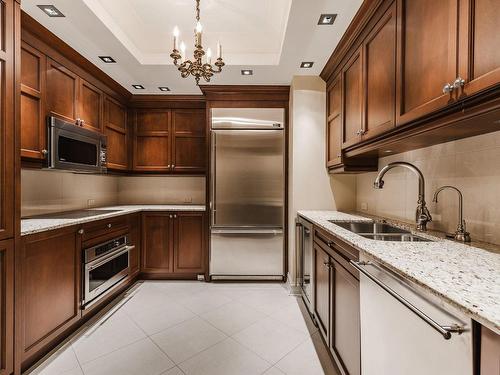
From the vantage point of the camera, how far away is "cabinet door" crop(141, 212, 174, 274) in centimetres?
319

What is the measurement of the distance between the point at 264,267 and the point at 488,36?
2777mm

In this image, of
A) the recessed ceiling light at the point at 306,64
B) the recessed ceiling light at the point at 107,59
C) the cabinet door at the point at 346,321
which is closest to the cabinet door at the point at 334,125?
the recessed ceiling light at the point at 306,64

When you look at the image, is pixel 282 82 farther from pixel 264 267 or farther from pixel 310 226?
pixel 264 267

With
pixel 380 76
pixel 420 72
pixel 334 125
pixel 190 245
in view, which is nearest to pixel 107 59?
pixel 190 245

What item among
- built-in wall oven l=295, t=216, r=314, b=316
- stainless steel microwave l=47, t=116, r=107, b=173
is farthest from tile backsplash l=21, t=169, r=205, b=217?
built-in wall oven l=295, t=216, r=314, b=316

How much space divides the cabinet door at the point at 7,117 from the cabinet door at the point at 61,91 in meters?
0.71

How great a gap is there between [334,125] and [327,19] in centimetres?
98

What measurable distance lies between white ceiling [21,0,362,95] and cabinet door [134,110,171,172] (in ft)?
1.86

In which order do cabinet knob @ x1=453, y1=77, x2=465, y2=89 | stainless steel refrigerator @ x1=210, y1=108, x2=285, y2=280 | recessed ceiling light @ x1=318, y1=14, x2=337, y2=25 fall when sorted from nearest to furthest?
cabinet knob @ x1=453, y1=77, x2=465, y2=89
recessed ceiling light @ x1=318, y1=14, x2=337, y2=25
stainless steel refrigerator @ x1=210, y1=108, x2=285, y2=280

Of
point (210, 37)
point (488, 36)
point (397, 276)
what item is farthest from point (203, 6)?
point (397, 276)

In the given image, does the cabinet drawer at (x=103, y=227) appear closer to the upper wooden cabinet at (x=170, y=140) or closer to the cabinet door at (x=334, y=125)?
the upper wooden cabinet at (x=170, y=140)

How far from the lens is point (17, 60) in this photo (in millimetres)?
1519

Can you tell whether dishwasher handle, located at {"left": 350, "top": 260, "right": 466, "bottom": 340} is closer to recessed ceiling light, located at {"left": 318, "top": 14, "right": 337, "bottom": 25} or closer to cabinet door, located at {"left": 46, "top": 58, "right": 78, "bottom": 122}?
recessed ceiling light, located at {"left": 318, "top": 14, "right": 337, "bottom": 25}

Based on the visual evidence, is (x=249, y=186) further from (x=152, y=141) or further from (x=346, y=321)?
(x=346, y=321)
